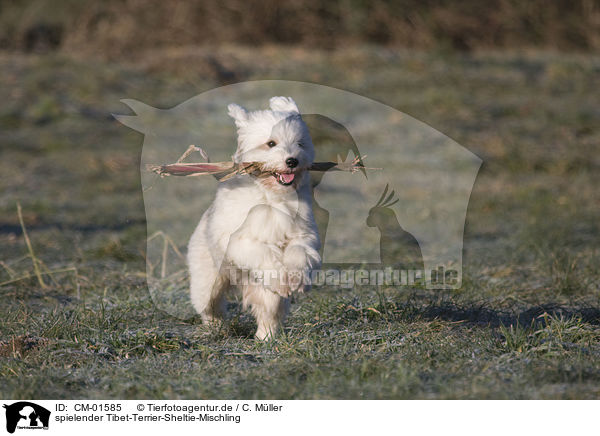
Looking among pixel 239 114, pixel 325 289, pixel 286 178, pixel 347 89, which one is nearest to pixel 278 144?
pixel 286 178

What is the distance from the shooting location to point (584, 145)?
38.0ft

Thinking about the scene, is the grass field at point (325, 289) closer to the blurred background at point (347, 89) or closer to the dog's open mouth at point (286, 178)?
the blurred background at point (347, 89)

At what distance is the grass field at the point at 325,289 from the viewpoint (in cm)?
379

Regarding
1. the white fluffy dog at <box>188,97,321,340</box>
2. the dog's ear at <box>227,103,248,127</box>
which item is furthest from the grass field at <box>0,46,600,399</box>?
the dog's ear at <box>227,103,248,127</box>

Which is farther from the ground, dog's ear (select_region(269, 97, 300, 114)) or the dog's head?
dog's ear (select_region(269, 97, 300, 114))

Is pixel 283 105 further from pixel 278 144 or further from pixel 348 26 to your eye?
pixel 348 26

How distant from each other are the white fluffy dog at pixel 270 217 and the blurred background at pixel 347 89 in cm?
36

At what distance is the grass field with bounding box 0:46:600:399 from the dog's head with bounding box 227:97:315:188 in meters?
0.93

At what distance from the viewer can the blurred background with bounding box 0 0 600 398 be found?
3916 millimetres

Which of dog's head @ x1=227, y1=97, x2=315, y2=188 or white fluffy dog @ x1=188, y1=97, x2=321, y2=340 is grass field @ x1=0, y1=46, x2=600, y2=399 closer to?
white fluffy dog @ x1=188, y1=97, x2=321, y2=340
